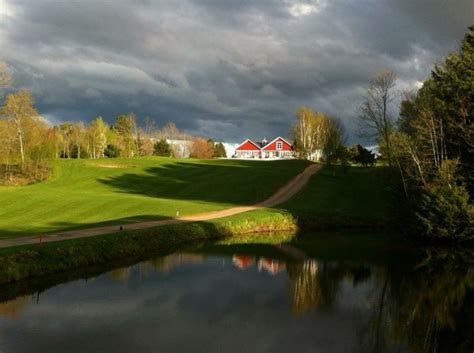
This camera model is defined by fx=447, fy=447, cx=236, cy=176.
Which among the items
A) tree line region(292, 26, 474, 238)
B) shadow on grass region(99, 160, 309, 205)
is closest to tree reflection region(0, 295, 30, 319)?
tree line region(292, 26, 474, 238)

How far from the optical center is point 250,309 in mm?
19094

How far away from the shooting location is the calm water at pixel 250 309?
49.9 feet

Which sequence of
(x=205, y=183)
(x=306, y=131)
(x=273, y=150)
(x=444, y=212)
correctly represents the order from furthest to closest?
(x=273, y=150) → (x=306, y=131) → (x=205, y=183) → (x=444, y=212)

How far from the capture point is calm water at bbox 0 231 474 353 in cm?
1521

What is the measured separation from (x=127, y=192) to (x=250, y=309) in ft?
154

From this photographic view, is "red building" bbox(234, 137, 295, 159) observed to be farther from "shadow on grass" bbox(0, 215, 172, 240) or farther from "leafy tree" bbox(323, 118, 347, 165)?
"shadow on grass" bbox(0, 215, 172, 240)

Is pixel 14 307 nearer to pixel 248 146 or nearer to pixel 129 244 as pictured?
pixel 129 244

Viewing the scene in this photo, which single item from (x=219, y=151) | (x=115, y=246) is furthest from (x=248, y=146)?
(x=115, y=246)

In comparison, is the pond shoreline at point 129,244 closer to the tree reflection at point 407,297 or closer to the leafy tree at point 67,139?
the tree reflection at point 407,297

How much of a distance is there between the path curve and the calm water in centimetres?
544

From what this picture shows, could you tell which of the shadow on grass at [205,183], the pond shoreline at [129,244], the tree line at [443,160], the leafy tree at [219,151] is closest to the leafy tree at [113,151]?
the shadow on grass at [205,183]

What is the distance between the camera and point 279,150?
14088 centimetres

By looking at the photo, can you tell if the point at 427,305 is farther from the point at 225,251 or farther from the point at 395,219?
the point at 395,219

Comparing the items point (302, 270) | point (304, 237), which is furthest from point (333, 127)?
point (302, 270)
